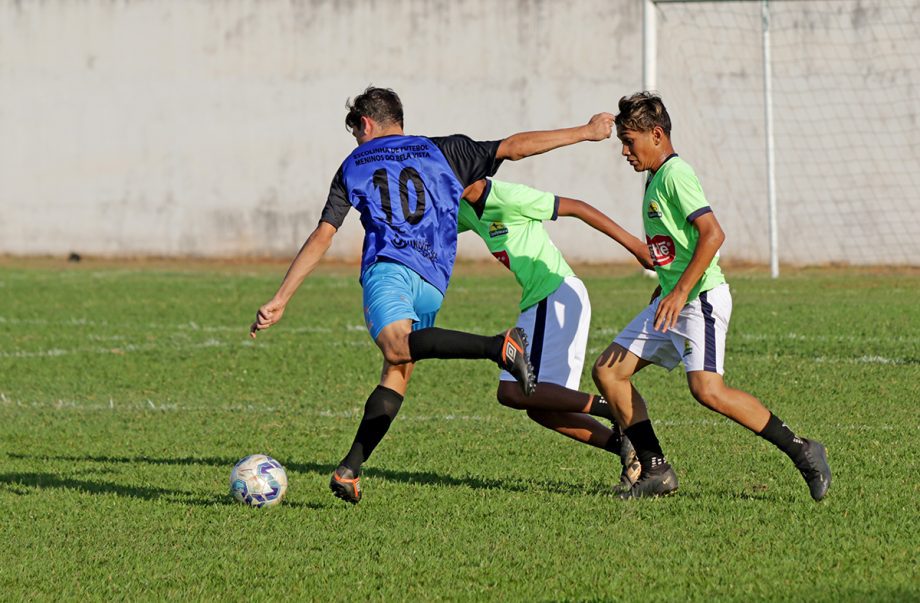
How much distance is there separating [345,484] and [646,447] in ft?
4.21

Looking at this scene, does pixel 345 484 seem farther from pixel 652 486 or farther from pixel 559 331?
pixel 559 331

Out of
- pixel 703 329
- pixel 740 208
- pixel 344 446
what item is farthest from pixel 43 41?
pixel 703 329

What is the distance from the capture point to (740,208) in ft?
67.7

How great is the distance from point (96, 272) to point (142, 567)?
16.4m

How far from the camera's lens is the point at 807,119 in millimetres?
20516

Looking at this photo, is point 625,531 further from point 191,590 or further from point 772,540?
point 191,590

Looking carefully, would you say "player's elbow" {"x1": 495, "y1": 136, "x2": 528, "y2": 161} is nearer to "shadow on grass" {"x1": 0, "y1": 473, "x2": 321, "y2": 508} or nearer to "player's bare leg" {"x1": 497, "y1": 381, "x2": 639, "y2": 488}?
"player's bare leg" {"x1": 497, "y1": 381, "x2": 639, "y2": 488}

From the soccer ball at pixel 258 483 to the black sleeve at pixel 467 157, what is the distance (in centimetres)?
147

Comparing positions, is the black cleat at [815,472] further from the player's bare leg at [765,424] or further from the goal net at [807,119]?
the goal net at [807,119]

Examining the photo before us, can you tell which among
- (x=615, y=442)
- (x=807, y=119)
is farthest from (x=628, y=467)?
(x=807, y=119)

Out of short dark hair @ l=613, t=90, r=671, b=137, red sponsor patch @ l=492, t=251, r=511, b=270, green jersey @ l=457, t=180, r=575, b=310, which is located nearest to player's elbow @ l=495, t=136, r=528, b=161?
short dark hair @ l=613, t=90, r=671, b=137

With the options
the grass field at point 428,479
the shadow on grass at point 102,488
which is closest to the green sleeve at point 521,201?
the grass field at point 428,479

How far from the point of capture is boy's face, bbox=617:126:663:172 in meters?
6.12

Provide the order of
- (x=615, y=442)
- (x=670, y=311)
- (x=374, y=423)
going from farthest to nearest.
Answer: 1. (x=615, y=442)
2. (x=374, y=423)
3. (x=670, y=311)
